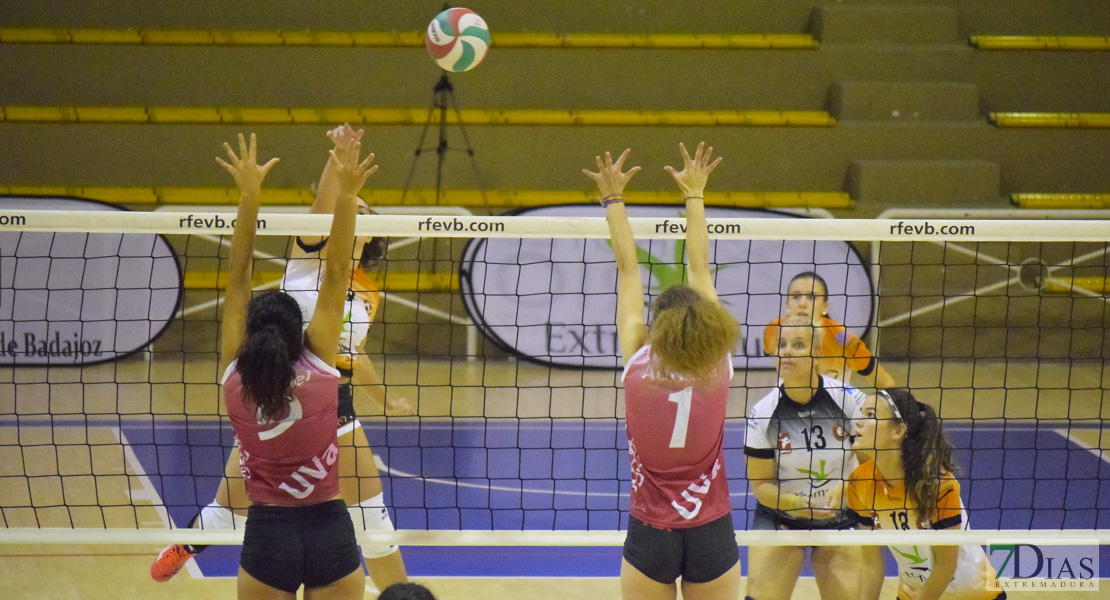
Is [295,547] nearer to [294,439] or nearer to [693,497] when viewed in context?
[294,439]

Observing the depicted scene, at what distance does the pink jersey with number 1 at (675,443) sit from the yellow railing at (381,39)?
7653 mm

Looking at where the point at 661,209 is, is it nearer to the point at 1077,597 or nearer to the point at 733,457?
the point at 733,457

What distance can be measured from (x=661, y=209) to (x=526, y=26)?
2.67m

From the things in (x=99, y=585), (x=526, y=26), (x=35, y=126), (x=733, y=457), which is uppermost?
(x=526, y=26)

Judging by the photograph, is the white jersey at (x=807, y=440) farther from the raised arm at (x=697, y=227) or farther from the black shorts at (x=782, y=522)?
the raised arm at (x=697, y=227)

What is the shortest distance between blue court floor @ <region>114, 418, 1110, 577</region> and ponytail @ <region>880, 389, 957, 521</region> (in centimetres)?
118

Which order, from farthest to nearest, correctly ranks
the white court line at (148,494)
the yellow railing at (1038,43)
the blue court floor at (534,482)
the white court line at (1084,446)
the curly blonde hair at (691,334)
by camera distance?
1. the yellow railing at (1038,43)
2. the white court line at (1084,446)
3. the blue court floor at (534,482)
4. the white court line at (148,494)
5. the curly blonde hair at (691,334)

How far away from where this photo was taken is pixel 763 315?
923cm

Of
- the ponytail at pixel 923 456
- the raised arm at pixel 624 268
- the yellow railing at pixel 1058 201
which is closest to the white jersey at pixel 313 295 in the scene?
the raised arm at pixel 624 268

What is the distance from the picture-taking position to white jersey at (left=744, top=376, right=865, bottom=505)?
13.6 ft

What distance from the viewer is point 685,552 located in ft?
10.6

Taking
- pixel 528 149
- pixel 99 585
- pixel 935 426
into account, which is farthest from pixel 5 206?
pixel 935 426

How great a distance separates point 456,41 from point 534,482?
2.88m

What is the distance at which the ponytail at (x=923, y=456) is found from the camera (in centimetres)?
383
